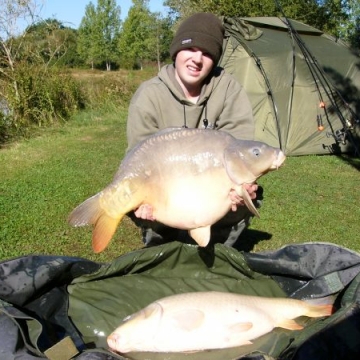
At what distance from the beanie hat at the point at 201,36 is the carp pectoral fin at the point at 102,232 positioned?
90cm

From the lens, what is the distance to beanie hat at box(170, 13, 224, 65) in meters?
2.38

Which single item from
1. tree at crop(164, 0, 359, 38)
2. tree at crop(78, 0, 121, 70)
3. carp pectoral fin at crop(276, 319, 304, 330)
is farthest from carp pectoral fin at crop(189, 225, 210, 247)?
tree at crop(78, 0, 121, 70)

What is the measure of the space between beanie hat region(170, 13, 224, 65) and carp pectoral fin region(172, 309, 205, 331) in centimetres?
116

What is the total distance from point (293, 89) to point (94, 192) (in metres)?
3.01

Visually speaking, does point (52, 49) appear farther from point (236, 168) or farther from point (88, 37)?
point (88, 37)

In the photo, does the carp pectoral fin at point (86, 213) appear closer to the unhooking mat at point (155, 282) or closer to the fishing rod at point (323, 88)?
the unhooking mat at point (155, 282)

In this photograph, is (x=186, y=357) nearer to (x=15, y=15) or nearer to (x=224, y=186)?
(x=224, y=186)

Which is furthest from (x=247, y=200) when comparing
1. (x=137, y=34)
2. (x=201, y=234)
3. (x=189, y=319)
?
(x=137, y=34)

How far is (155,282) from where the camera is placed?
2.57m

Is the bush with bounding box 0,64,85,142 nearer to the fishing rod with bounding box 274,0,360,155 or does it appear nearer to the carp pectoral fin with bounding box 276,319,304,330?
the fishing rod with bounding box 274,0,360,155

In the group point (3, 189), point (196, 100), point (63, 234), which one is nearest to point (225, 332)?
point (196, 100)

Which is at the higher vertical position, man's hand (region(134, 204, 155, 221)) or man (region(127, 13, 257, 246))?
man (region(127, 13, 257, 246))

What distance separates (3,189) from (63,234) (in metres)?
1.50

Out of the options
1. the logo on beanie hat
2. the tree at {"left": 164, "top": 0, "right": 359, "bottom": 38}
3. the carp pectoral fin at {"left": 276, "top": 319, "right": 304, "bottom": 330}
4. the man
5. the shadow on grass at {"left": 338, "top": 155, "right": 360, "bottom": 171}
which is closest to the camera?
the carp pectoral fin at {"left": 276, "top": 319, "right": 304, "bottom": 330}
